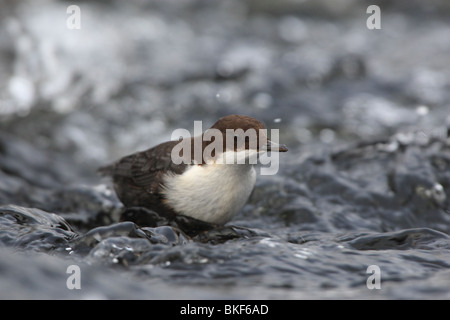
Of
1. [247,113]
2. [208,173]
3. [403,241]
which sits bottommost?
[403,241]

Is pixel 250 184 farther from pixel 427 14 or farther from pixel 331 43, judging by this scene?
pixel 427 14

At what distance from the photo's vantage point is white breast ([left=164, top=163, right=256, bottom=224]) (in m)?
4.48

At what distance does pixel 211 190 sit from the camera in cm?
450

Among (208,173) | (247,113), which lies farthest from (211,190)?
(247,113)

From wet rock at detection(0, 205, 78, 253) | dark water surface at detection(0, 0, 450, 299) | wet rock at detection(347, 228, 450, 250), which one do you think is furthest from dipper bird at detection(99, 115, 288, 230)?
wet rock at detection(347, 228, 450, 250)

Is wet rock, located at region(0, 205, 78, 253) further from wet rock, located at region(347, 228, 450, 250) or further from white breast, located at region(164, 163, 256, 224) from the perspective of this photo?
wet rock, located at region(347, 228, 450, 250)

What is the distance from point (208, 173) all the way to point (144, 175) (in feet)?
2.26

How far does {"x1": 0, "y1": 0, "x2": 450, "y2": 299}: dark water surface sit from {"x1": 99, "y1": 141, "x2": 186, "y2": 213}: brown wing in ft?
1.18

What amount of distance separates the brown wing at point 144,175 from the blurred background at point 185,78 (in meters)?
1.89

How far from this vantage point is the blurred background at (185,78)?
7977 mm

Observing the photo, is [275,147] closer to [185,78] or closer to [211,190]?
[211,190]

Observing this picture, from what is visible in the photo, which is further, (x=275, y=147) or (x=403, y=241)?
(x=403, y=241)

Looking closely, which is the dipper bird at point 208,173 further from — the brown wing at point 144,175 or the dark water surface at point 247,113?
the dark water surface at point 247,113

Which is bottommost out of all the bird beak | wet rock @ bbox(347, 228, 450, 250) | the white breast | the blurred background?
wet rock @ bbox(347, 228, 450, 250)
